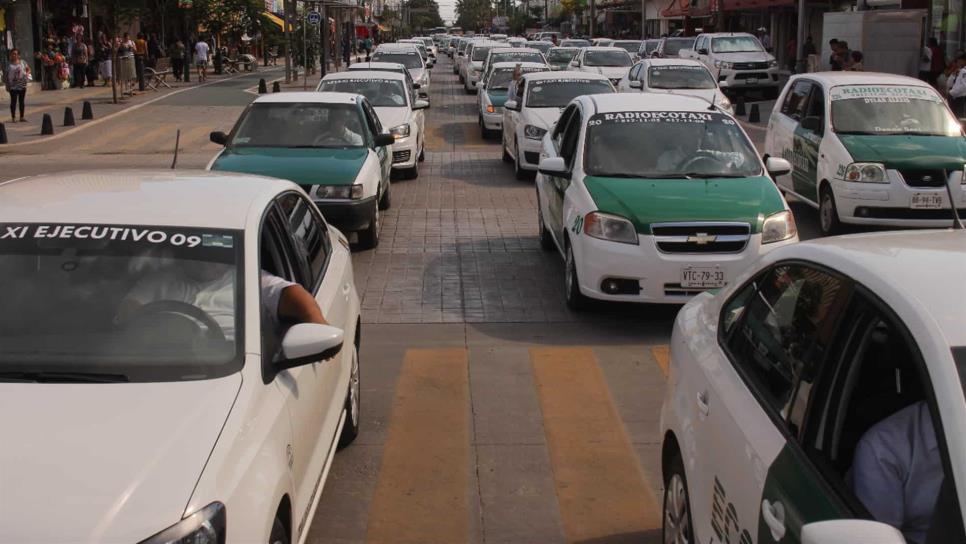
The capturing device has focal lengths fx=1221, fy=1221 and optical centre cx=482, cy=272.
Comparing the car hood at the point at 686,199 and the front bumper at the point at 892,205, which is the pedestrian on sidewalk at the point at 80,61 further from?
the car hood at the point at 686,199

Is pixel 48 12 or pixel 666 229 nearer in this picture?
pixel 666 229

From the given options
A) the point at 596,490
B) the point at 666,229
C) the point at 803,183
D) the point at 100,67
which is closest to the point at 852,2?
the point at 100,67

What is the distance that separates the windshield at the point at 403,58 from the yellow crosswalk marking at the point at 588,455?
26683mm

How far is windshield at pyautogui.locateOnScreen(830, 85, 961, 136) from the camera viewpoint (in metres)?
13.6

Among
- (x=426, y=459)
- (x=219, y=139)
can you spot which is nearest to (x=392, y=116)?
(x=219, y=139)

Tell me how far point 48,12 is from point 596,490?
38.2 meters

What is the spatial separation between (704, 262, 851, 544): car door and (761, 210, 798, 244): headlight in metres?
5.25

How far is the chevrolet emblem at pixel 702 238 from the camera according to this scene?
9.40 metres

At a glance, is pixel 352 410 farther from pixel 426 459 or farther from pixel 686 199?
pixel 686 199

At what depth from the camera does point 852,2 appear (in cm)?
4481

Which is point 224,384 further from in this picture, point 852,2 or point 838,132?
point 852,2

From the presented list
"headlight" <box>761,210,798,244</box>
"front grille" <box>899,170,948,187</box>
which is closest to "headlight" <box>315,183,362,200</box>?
"headlight" <box>761,210,798,244</box>

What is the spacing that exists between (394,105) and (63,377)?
1563 centimetres

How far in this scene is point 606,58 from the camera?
35.8 meters
